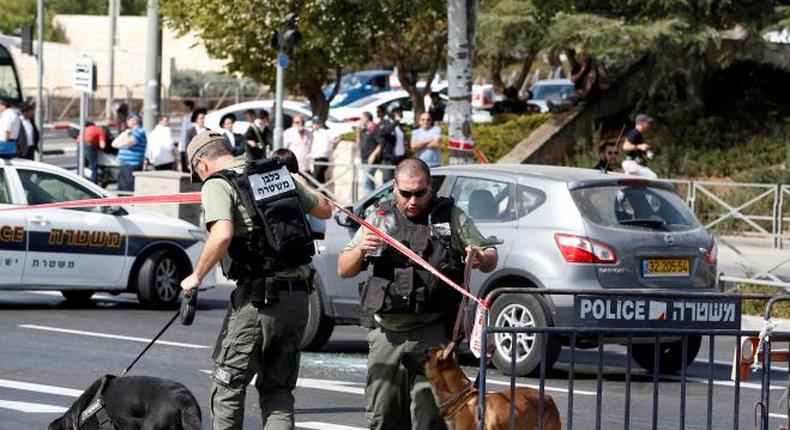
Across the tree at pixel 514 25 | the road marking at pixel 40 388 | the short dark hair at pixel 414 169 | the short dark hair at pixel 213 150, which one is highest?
the tree at pixel 514 25

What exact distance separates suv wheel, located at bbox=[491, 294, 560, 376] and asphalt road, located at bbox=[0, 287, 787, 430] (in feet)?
0.39

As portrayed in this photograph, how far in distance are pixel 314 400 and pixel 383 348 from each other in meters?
3.22

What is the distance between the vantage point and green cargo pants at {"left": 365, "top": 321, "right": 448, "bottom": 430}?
7.43 meters

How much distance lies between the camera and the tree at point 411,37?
3089 centimetres

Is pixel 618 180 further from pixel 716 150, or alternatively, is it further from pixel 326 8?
pixel 326 8

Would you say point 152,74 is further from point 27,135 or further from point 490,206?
point 490,206

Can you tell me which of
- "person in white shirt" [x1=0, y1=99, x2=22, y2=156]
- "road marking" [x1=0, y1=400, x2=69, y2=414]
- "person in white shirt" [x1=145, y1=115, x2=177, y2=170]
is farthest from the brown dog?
"person in white shirt" [x1=145, y1=115, x2=177, y2=170]

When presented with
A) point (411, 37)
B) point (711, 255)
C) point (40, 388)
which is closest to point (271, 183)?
point (40, 388)

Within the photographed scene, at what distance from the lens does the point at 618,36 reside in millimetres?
24484

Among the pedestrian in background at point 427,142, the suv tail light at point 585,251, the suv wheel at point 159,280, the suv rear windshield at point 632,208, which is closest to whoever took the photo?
the suv tail light at point 585,251

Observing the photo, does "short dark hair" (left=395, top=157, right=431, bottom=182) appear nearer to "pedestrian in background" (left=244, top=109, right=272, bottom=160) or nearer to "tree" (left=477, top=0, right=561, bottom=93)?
"pedestrian in background" (left=244, top=109, right=272, bottom=160)

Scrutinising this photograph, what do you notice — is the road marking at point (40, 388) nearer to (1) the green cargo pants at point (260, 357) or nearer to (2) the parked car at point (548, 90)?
(1) the green cargo pants at point (260, 357)

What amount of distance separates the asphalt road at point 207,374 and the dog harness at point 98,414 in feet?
8.19

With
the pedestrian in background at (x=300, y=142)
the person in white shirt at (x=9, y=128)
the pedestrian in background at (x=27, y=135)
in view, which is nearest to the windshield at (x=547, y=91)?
the pedestrian in background at (x=300, y=142)
